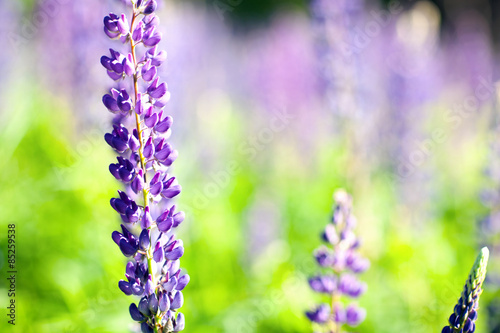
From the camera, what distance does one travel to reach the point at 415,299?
410 centimetres

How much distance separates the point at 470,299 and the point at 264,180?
5.02 m

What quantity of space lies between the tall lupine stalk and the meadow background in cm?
116

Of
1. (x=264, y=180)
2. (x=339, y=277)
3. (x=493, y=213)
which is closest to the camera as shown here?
(x=339, y=277)

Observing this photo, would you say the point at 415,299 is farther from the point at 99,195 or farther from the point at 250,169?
the point at 250,169

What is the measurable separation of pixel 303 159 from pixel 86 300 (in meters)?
4.16

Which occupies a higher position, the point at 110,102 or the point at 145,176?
the point at 110,102

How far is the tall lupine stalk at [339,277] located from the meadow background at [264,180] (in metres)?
1.16

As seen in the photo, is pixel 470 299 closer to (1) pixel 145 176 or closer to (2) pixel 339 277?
(2) pixel 339 277

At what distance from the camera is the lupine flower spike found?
173 cm

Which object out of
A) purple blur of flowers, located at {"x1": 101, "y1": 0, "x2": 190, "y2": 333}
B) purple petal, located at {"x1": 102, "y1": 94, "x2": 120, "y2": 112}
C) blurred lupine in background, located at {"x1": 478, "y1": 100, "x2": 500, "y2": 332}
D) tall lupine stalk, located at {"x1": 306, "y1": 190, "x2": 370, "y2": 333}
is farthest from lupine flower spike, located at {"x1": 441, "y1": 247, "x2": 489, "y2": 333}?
blurred lupine in background, located at {"x1": 478, "y1": 100, "x2": 500, "y2": 332}

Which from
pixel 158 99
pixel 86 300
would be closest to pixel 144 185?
pixel 158 99

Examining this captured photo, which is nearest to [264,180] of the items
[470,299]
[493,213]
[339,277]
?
[493,213]

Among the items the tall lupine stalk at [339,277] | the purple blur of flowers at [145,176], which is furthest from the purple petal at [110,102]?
the tall lupine stalk at [339,277]

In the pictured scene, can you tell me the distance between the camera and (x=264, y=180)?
6.75m
